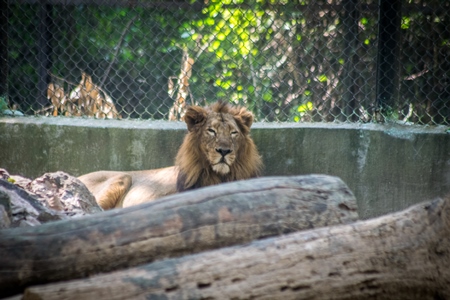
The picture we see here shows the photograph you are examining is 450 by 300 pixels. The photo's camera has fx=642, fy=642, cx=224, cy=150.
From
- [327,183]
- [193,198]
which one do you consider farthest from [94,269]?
[327,183]

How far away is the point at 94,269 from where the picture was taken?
93.5 inches

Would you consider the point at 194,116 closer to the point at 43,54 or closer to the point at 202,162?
the point at 202,162

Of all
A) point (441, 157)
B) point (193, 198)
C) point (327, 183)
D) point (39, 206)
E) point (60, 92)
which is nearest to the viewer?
point (193, 198)

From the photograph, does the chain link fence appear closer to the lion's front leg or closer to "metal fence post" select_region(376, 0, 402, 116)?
"metal fence post" select_region(376, 0, 402, 116)

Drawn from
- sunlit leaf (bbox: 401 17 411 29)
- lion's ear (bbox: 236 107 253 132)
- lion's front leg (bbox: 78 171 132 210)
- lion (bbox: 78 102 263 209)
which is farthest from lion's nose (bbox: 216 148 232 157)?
sunlit leaf (bbox: 401 17 411 29)

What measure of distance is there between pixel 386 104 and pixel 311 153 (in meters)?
0.90

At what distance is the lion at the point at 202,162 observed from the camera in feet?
18.8

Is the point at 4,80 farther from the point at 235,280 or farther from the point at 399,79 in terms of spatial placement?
the point at 235,280

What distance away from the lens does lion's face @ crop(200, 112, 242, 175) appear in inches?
224

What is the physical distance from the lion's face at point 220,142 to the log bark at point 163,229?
2.98 meters

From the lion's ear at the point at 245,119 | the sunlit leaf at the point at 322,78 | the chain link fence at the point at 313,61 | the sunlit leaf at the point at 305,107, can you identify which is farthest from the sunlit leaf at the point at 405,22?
the lion's ear at the point at 245,119

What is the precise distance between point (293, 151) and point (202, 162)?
900mm

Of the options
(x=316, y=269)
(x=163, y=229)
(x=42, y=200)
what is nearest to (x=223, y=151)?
(x=42, y=200)

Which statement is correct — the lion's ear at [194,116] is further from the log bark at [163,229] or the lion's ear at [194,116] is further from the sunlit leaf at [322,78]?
the log bark at [163,229]
